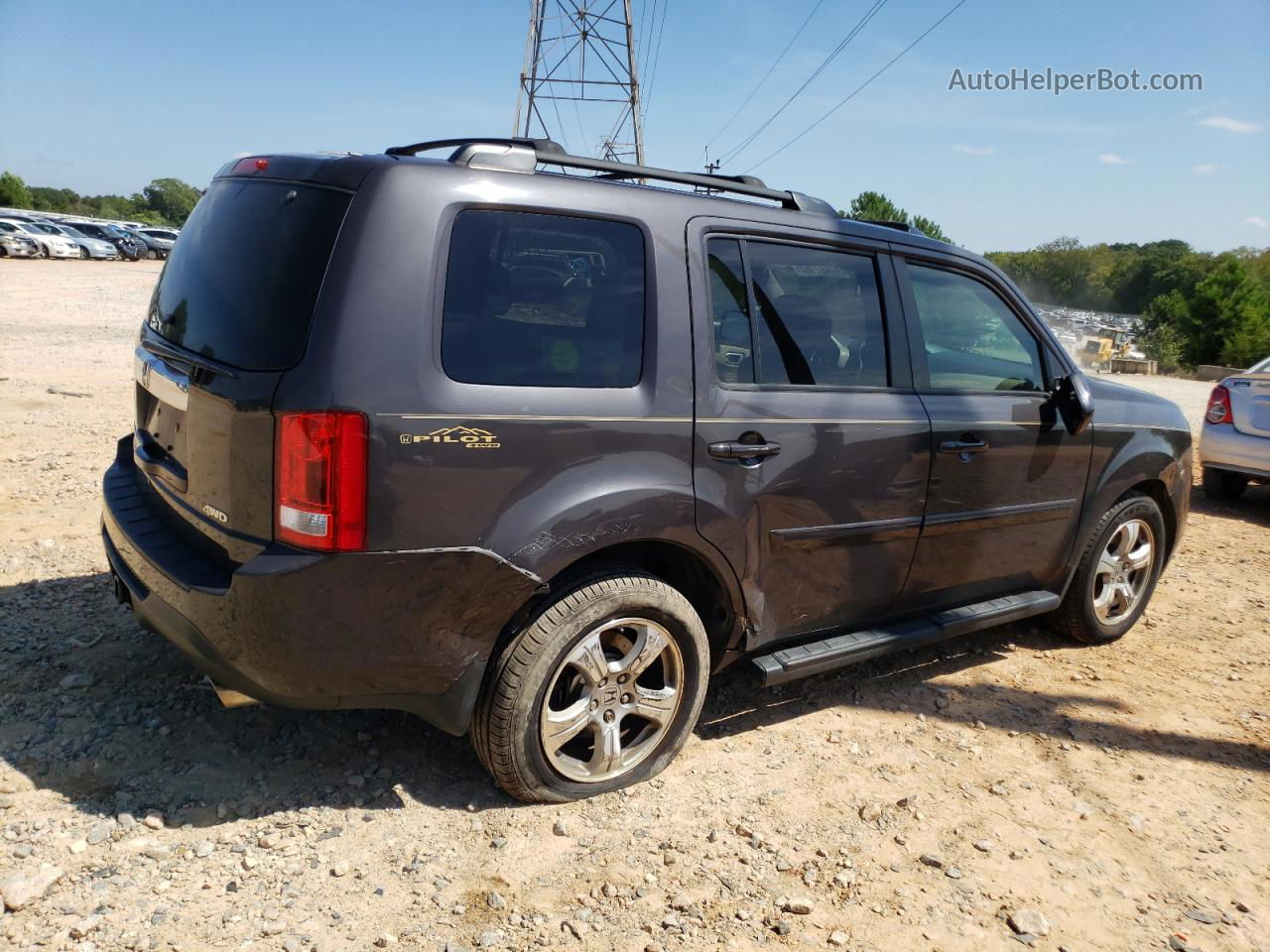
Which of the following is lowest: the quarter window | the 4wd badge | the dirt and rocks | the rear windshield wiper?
the dirt and rocks

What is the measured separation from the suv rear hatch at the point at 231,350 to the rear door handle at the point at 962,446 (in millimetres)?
2408

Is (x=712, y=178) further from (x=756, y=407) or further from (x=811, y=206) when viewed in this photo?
(x=756, y=407)

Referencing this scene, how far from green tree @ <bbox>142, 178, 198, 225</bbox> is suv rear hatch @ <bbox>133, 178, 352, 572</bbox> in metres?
91.3

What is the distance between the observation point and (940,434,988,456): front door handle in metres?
3.78

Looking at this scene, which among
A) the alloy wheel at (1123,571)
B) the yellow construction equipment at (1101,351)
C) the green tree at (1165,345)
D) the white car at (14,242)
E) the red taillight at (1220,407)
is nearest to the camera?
the alloy wheel at (1123,571)

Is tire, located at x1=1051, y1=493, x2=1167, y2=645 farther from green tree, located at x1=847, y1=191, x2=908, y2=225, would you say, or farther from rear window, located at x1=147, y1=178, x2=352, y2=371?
green tree, located at x1=847, y1=191, x2=908, y2=225

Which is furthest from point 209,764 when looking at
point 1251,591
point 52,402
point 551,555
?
point 52,402

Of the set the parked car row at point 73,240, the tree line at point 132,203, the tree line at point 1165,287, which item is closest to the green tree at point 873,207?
the tree line at point 1165,287

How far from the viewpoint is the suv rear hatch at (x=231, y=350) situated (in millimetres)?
2598

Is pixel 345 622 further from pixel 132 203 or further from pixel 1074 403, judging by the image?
pixel 132 203

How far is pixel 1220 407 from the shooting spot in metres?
8.42

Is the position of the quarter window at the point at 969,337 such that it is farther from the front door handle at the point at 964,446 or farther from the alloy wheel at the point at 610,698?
the alloy wheel at the point at 610,698

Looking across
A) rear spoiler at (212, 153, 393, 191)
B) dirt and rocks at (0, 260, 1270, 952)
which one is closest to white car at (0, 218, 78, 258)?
dirt and rocks at (0, 260, 1270, 952)

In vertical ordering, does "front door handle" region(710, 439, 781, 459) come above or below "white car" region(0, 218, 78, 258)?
below
